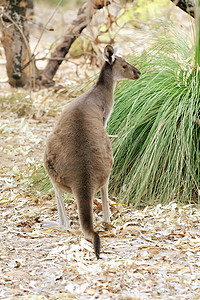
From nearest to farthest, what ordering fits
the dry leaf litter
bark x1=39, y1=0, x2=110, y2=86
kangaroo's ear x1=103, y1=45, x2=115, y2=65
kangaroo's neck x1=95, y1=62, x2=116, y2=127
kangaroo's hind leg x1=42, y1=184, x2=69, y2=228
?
the dry leaf litter
kangaroo's hind leg x1=42, y1=184, x2=69, y2=228
kangaroo's neck x1=95, y1=62, x2=116, y2=127
kangaroo's ear x1=103, y1=45, x2=115, y2=65
bark x1=39, y1=0, x2=110, y2=86

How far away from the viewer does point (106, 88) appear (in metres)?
4.16

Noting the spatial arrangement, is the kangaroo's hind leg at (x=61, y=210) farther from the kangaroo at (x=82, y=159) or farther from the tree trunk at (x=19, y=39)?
the tree trunk at (x=19, y=39)

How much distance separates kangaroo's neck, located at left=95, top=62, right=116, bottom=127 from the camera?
4012 mm

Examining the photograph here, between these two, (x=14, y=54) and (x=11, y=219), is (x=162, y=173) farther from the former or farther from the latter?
(x=14, y=54)

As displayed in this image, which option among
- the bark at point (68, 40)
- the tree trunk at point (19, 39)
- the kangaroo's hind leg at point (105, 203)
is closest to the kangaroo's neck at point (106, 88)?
the kangaroo's hind leg at point (105, 203)

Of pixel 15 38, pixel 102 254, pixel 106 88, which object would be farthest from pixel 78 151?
pixel 15 38

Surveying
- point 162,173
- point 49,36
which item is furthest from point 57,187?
point 49,36

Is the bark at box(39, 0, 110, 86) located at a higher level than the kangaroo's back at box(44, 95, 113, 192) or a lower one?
lower

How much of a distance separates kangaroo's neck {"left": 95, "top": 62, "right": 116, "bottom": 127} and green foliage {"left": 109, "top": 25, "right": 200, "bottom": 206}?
0.86ft

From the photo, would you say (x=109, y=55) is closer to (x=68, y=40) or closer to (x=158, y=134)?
(x=158, y=134)

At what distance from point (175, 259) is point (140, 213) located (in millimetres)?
972

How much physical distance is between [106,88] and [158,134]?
2.05 ft

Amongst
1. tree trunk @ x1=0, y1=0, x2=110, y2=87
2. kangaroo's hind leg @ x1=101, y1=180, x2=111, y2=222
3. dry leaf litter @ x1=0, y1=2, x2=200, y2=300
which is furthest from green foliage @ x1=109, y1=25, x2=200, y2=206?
tree trunk @ x1=0, y1=0, x2=110, y2=87

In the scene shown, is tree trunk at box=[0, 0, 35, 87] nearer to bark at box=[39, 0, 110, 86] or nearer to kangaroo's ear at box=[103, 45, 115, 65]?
bark at box=[39, 0, 110, 86]
